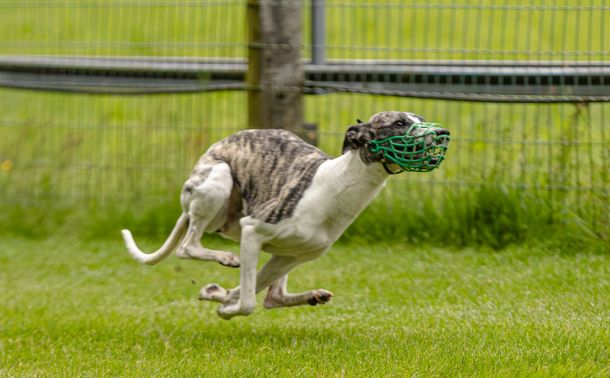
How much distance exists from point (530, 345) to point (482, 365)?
1.60 feet

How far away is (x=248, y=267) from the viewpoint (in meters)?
5.67

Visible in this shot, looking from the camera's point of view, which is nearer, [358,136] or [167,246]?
[358,136]

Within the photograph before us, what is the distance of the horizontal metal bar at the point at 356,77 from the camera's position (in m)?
8.02

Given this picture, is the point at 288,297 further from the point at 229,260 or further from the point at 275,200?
the point at 275,200

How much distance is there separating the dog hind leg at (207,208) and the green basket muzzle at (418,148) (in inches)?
39.8

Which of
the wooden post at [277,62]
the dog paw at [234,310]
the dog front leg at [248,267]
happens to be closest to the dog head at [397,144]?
the dog front leg at [248,267]

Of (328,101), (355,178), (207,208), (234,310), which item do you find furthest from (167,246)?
(328,101)

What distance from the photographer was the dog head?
5098 mm

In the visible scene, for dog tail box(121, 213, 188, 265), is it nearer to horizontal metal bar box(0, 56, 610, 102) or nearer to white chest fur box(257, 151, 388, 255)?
white chest fur box(257, 151, 388, 255)

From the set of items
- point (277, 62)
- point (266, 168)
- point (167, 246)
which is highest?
point (277, 62)

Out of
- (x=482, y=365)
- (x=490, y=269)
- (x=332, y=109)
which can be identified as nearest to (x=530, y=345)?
(x=482, y=365)

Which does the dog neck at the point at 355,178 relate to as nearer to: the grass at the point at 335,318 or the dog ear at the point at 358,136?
the dog ear at the point at 358,136

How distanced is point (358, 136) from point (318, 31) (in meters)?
3.83

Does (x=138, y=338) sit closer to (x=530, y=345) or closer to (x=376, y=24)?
(x=530, y=345)
